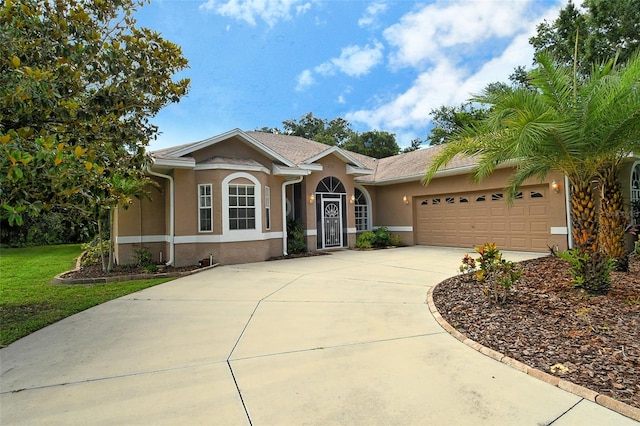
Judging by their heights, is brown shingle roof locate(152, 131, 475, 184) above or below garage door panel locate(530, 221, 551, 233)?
above

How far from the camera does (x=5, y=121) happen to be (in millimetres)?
4461

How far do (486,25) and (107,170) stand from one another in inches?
579

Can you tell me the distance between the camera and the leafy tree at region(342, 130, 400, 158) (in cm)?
3144

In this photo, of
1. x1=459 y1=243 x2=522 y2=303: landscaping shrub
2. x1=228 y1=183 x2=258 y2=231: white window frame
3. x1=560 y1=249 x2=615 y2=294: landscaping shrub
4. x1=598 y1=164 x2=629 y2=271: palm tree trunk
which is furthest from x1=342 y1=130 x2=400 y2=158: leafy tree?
x1=560 y1=249 x2=615 y2=294: landscaping shrub

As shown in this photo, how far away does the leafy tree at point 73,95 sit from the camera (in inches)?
150

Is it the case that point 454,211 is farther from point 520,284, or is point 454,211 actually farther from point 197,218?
point 197,218

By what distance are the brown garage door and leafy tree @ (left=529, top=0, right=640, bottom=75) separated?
27.6 feet

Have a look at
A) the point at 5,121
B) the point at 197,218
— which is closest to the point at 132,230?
the point at 197,218

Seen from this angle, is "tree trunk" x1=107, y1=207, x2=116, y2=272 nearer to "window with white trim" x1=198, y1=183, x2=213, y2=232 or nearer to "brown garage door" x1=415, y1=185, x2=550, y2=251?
"window with white trim" x1=198, y1=183, x2=213, y2=232

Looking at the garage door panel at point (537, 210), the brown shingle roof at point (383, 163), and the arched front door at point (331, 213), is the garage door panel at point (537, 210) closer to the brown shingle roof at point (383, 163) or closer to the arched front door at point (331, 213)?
the brown shingle roof at point (383, 163)

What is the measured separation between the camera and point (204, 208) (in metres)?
11.1

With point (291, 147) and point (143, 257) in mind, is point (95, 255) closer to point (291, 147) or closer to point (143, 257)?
point (143, 257)

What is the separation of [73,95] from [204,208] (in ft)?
20.3

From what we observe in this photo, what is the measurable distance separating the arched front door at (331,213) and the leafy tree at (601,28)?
475 inches
